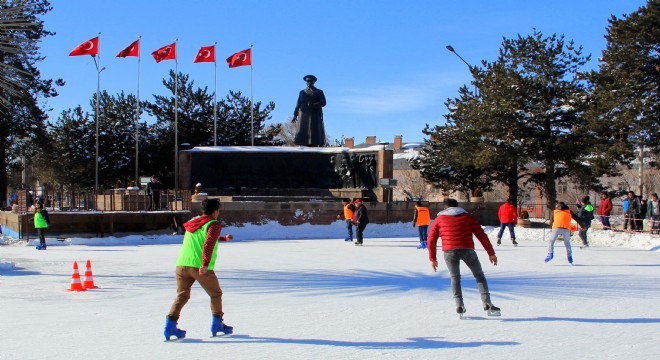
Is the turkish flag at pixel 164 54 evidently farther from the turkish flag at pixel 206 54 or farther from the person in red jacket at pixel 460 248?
the person in red jacket at pixel 460 248

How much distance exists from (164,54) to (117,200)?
44.9ft

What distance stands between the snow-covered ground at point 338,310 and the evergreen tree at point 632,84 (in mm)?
14409

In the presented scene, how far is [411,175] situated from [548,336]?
197 ft

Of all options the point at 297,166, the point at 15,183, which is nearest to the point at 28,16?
the point at 297,166

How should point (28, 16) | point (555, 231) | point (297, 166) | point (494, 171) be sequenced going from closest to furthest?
1. point (28, 16)
2. point (555, 231)
3. point (297, 166)
4. point (494, 171)

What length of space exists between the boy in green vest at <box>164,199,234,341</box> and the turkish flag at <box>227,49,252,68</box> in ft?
105

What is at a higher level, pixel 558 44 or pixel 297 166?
pixel 558 44

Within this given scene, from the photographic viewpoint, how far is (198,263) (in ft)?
23.1

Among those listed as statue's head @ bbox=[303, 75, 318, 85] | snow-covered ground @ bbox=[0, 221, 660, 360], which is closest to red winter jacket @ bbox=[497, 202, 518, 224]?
snow-covered ground @ bbox=[0, 221, 660, 360]

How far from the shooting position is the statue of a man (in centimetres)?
3331

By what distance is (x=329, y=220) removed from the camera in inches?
1059

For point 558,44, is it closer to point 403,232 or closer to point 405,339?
point 403,232

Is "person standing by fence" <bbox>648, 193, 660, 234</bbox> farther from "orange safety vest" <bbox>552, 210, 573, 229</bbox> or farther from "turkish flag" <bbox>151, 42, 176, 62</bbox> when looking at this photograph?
"turkish flag" <bbox>151, 42, 176, 62</bbox>

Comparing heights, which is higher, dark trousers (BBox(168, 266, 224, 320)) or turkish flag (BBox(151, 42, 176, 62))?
turkish flag (BBox(151, 42, 176, 62))
